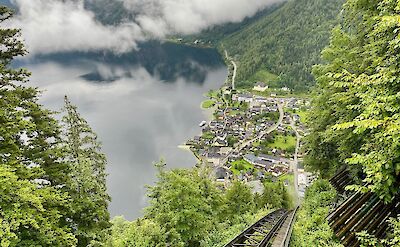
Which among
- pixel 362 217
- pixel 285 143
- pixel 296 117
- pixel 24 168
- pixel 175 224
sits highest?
pixel 296 117

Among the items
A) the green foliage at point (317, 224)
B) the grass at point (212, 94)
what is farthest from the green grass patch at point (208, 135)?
the green foliage at point (317, 224)

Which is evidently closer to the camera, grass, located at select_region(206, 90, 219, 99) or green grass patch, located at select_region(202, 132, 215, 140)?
green grass patch, located at select_region(202, 132, 215, 140)

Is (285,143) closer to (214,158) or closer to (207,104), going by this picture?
(214,158)

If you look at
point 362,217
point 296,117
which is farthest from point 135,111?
point 362,217

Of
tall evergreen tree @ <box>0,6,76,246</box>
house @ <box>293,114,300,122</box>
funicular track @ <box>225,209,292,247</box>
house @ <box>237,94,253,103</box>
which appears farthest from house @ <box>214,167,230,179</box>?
house @ <box>237,94,253,103</box>

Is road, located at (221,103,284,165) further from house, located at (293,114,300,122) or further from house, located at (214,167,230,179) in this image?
house, located at (214,167,230,179)

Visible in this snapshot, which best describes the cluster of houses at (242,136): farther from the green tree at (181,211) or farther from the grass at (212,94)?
the green tree at (181,211)
